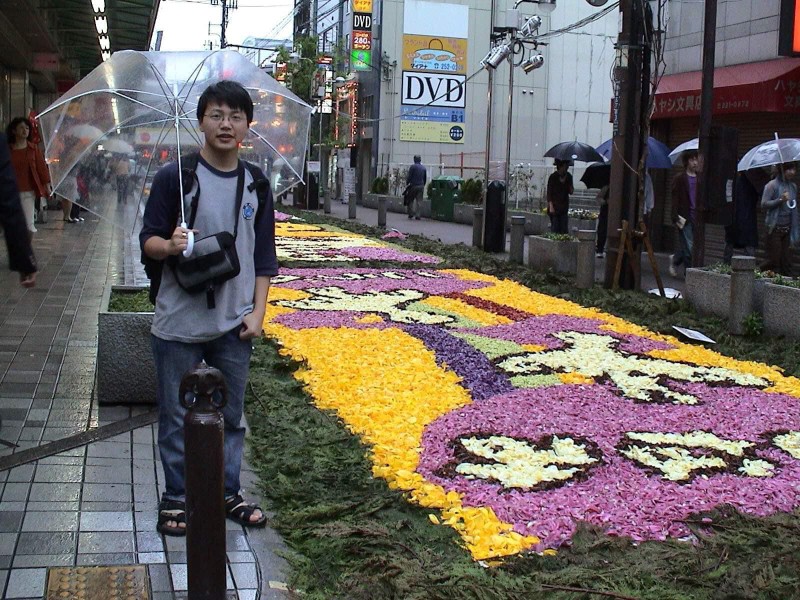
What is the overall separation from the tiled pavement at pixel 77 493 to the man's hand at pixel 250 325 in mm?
920

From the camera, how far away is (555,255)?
52.0ft

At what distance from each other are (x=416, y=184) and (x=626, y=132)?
21.1 metres

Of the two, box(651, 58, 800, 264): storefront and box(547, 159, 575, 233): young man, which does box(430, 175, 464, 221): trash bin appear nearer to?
box(651, 58, 800, 264): storefront

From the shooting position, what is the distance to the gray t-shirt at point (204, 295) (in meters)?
4.55

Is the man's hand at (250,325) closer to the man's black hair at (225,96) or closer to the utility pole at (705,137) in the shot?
the man's black hair at (225,96)

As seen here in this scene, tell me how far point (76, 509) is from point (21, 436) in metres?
1.46

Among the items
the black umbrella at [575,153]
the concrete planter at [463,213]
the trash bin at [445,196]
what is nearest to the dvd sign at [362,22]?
the trash bin at [445,196]

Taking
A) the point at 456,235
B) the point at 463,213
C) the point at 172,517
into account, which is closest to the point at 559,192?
the point at 456,235

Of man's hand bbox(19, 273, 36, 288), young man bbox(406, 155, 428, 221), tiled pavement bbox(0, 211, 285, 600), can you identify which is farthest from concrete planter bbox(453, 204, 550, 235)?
man's hand bbox(19, 273, 36, 288)

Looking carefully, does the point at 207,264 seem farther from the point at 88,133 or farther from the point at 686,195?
the point at 686,195

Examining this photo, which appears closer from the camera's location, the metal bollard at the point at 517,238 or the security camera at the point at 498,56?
the metal bollard at the point at 517,238

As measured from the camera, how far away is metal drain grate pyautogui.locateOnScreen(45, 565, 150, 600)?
13.2 ft

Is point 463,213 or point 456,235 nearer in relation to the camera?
point 456,235

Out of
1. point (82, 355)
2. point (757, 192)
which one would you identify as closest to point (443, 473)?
point (82, 355)
